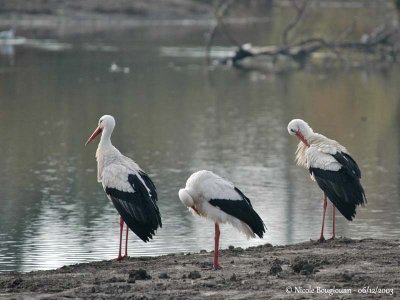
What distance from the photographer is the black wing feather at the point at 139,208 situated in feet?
34.2

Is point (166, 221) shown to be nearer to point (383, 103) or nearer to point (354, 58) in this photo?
point (383, 103)

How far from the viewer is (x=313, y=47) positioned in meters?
41.4

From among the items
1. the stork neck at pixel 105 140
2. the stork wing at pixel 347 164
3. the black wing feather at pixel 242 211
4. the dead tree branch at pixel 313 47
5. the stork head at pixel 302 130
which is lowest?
the black wing feather at pixel 242 211

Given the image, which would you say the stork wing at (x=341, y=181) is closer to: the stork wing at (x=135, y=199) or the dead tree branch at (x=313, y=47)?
the stork wing at (x=135, y=199)

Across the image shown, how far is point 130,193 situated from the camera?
1059cm

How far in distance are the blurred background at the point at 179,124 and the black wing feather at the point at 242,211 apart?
238 cm

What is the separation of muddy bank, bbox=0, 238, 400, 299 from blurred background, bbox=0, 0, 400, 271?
208cm

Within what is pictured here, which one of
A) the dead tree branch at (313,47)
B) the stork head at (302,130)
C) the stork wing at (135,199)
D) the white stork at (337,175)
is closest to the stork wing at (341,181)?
the white stork at (337,175)

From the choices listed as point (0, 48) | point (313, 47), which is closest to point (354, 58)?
point (313, 47)

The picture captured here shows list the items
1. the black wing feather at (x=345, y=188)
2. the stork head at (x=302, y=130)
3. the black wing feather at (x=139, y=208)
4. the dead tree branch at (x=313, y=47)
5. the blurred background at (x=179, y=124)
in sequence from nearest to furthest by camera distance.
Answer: the black wing feather at (x=139, y=208), the black wing feather at (x=345, y=188), the stork head at (x=302, y=130), the blurred background at (x=179, y=124), the dead tree branch at (x=313, y=47)

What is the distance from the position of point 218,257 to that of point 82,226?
13.1 feet
